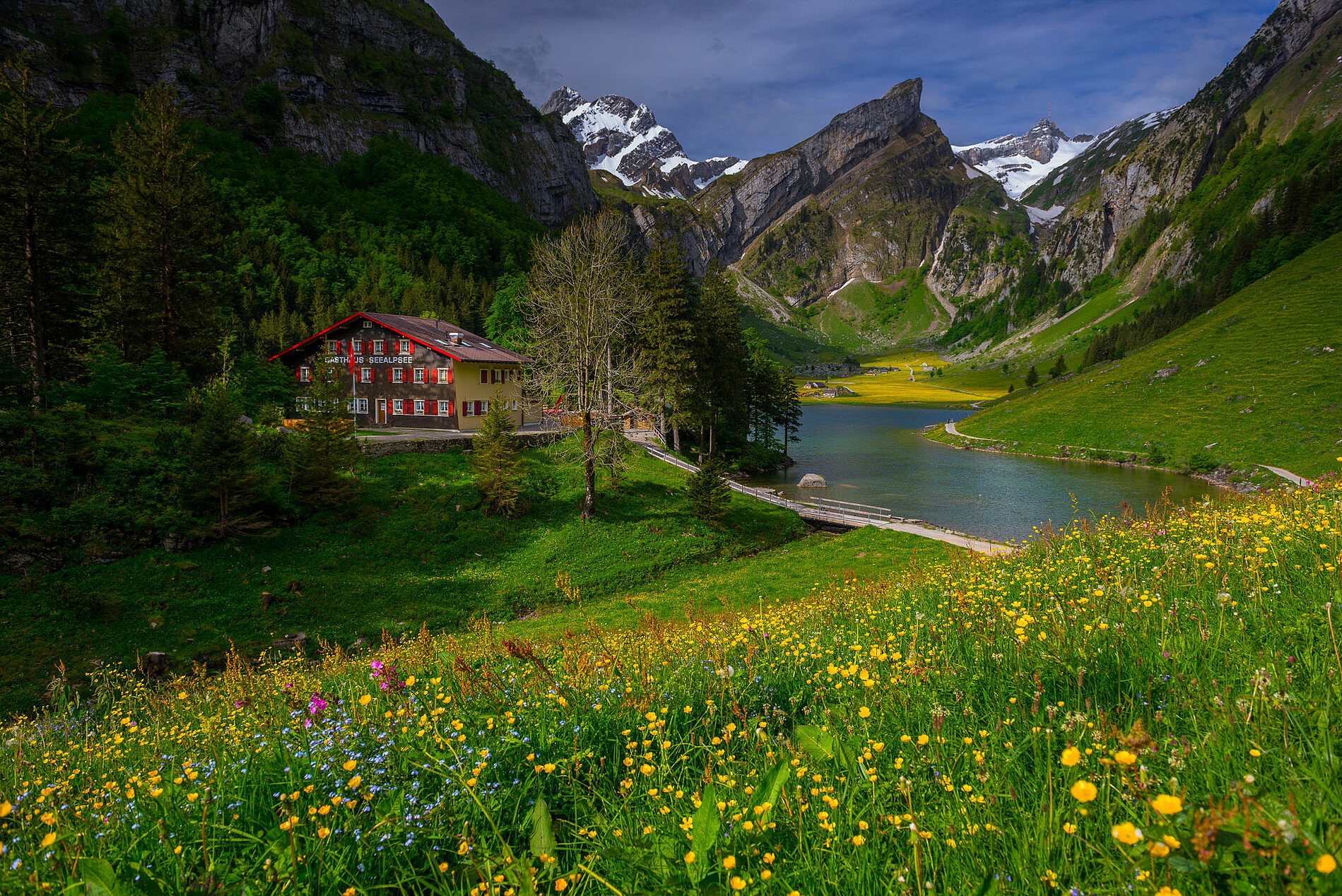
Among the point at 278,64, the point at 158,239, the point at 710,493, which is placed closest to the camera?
the point at 158,239

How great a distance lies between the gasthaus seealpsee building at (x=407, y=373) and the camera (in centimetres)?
4500

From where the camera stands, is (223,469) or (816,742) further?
(223,469)

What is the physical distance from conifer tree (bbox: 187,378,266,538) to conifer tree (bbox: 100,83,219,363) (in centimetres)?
1220

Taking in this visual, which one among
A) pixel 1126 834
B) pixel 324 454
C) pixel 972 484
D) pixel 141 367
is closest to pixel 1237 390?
pixel 972 484

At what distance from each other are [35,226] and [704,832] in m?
36.9

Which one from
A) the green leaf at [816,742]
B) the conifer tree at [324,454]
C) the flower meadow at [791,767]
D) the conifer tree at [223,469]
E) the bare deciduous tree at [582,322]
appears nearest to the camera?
the flower meadow at [791,767]

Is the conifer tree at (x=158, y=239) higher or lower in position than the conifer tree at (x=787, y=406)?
higher

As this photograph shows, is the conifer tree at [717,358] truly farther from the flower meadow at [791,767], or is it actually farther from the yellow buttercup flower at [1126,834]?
the yellow buttercup flower at [1126,834]

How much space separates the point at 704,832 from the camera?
2.60m

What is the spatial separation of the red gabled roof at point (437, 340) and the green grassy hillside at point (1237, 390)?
63304 mm

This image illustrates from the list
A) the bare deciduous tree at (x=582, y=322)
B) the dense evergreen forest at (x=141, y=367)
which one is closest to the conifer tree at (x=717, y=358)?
the dense evergreen forest at (x=141, y=367)

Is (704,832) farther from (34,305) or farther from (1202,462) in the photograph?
(1202,462)

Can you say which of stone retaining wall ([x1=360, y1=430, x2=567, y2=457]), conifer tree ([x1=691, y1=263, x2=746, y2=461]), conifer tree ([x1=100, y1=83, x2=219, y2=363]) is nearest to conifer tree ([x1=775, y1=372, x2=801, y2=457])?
conifer tree ([x1=691, y1=263, x2=746, y2=461])

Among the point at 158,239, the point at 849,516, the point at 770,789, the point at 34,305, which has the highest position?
the point at 158,239
